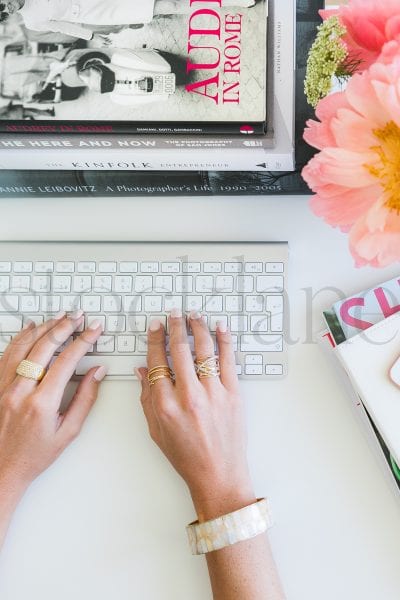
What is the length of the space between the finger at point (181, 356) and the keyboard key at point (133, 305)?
5 centimetres

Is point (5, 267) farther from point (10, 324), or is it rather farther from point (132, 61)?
point (132, 61)

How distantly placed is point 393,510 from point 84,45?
62 cm

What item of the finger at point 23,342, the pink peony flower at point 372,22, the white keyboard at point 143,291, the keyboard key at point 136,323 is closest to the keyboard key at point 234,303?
the white keyboard at point 143,291

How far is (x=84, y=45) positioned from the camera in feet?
1.86

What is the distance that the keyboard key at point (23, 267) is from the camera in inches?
27.3

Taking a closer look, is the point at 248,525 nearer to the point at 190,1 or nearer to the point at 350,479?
the point at 350,479

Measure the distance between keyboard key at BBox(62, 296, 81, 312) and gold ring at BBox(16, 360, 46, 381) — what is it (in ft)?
0.25

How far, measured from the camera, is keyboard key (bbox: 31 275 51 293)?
2.26ft

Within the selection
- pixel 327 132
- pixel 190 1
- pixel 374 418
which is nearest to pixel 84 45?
pixel 190 1

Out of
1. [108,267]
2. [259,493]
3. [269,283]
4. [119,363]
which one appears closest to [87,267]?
[108,267]

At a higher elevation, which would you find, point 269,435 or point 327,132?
point 327,132

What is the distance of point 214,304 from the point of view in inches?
26.6

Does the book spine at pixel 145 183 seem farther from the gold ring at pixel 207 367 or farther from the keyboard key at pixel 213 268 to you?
the gold ring at pixel 207 367

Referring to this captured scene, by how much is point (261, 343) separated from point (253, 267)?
9cm
